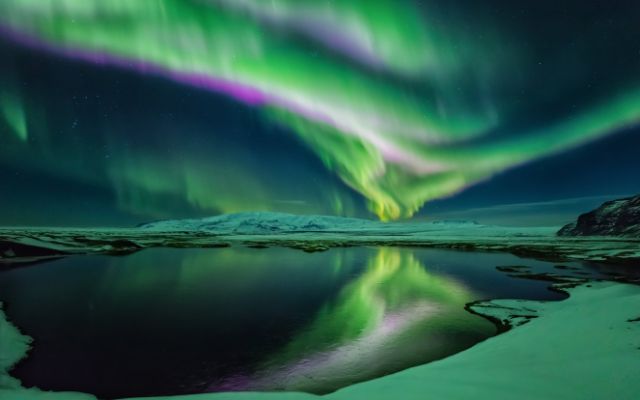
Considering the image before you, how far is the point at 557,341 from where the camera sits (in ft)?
37.1

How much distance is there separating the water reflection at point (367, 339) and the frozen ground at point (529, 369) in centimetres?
117

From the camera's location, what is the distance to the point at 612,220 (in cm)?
12400

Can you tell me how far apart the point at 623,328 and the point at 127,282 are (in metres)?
31.6

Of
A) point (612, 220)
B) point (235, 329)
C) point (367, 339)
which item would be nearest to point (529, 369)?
point (367, 339)

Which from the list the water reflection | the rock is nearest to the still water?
the water reflection

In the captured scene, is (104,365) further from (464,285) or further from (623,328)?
(464,285)

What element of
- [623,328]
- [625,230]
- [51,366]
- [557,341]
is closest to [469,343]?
[557,341]

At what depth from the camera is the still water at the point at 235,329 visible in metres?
10.3

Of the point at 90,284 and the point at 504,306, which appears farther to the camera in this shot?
Result: the point at 90,284

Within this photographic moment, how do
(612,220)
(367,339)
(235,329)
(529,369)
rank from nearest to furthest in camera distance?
1. (529,369)
2. (367,339)
3. (235,329)
4. (612,220)

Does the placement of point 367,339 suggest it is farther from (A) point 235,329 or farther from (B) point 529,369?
(B) point 529,369

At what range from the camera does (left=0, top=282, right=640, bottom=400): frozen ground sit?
7586 millimetres

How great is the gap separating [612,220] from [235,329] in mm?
156435

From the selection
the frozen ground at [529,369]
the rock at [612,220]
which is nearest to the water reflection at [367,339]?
the frozen ground at [529,369]
